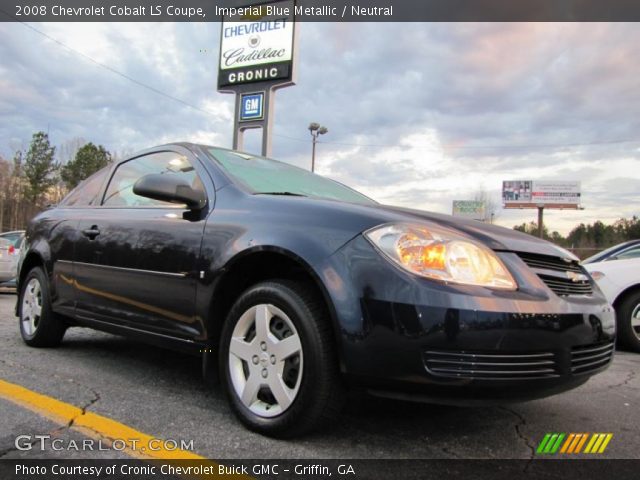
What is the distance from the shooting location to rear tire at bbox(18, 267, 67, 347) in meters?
4.27

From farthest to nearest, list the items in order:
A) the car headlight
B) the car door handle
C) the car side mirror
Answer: the car door handle
the car side mirror
the car headlight

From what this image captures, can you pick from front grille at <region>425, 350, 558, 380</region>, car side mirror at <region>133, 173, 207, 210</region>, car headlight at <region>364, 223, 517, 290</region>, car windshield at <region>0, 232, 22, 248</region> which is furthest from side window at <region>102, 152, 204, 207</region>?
car windshield at <region>0, 232, 22, 248</region>

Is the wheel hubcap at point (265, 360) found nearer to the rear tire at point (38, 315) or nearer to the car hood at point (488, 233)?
the car hood at point (488, 233)

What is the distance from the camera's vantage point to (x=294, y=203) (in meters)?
2.72

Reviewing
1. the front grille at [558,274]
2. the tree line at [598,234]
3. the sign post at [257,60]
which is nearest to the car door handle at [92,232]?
the front grille at [558,274]

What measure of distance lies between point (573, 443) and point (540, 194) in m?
58.0

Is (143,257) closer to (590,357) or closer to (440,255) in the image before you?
(440,255)

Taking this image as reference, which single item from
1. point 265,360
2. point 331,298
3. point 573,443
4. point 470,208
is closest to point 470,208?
point 470,208

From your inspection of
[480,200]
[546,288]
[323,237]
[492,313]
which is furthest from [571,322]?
[480,200]

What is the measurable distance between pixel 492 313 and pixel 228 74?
14.8 metres

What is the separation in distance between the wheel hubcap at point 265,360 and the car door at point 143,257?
366 millimetres

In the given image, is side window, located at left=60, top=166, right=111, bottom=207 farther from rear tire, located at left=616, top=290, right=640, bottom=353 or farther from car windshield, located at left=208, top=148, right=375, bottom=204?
rear tire, located at left=616, top=290, right=640, bottom=353

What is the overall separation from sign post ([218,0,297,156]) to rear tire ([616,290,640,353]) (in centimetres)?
1048

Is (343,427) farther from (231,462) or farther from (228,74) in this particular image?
(228,74)
